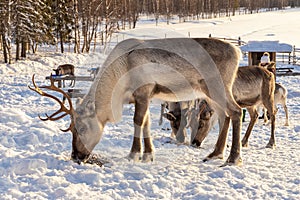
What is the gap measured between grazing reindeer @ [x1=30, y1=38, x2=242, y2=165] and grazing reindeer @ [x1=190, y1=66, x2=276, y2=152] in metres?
1.27

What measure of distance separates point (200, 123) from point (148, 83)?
7.66 feet

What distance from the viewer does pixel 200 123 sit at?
7.38 m

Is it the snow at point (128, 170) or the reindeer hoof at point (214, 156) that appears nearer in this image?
the snow at point (128, 170)

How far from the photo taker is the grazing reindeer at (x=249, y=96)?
6.96 metres

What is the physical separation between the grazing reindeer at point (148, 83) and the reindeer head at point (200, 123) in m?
1.53

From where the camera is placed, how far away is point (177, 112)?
777 cm

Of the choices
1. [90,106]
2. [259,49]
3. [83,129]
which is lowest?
[83,129]

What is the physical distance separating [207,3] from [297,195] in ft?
275

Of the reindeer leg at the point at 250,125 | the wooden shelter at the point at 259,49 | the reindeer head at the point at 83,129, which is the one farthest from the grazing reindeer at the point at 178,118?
the wooden shelter at the point at 259,49

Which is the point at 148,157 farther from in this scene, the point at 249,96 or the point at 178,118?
the point at 249,96

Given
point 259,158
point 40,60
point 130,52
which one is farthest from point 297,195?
point 40,60

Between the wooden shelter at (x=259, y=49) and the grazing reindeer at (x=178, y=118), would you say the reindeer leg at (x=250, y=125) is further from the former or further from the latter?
the wooden shelter at (x=259, y=49)

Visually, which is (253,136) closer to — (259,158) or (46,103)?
(259,158)

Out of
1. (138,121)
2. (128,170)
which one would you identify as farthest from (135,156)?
(128,170)
